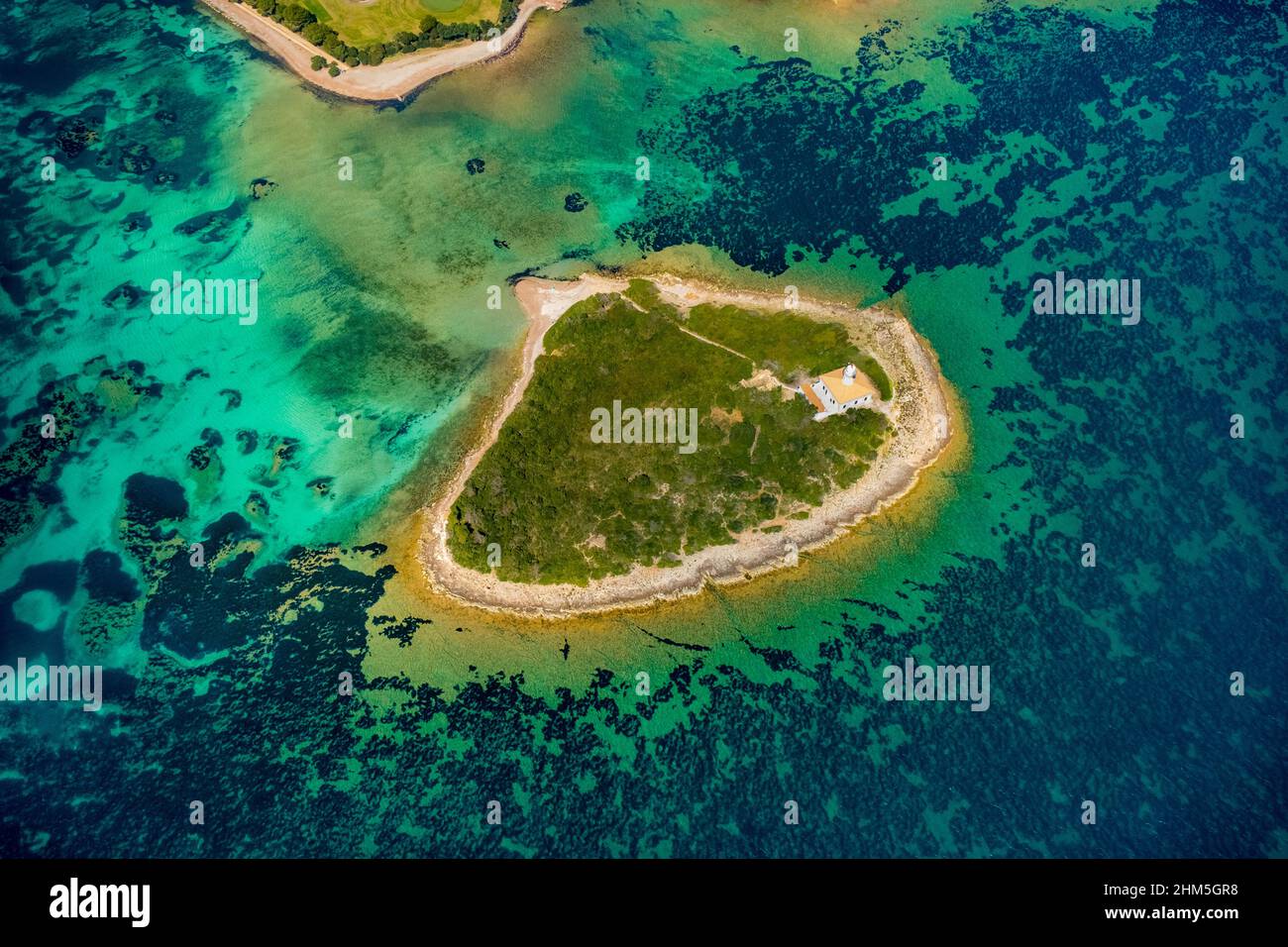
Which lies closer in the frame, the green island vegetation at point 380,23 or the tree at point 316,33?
the green island vegetation at point 380,23

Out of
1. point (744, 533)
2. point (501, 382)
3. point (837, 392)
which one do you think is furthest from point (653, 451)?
point (837, 392)

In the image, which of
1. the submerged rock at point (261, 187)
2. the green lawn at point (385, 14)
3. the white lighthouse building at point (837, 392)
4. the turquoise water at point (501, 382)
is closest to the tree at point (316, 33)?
the green lawn at point (385, 14)

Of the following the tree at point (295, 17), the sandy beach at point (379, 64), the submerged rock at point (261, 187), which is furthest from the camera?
the tree at point (295, 17)

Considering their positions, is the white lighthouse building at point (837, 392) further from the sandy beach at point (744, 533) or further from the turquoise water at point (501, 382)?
the turquoise water at point (501, 382)

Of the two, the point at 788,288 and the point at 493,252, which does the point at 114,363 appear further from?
the point at 788,288

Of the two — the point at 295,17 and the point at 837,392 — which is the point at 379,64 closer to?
the point at 295,17

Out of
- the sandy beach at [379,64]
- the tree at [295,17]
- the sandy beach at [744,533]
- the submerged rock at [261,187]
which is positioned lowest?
the sandy beach at [744,533]

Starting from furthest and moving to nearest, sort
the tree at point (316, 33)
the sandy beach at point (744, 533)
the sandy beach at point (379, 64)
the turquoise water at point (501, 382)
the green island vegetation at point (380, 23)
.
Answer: the tree at point (316, 33) → the green island vegetation at point (380, 23) → the sandy beach at point (379, 64) → the sandy beach at point (744, 533) → the turquoise water at point (501, 382)
